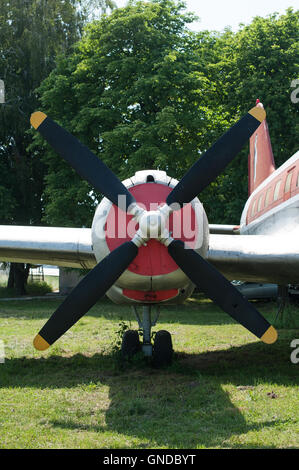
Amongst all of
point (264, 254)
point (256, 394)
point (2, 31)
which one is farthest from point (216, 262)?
point (2, 31)

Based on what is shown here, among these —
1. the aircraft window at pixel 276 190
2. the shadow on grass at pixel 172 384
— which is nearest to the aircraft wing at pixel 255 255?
the shadow on grass at pixel 172 384

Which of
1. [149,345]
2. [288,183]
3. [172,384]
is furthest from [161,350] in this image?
[288,183]

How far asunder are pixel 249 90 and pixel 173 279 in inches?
692

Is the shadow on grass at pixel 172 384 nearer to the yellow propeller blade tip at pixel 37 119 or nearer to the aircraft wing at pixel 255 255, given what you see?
the aircraft wing at pixel 255 255

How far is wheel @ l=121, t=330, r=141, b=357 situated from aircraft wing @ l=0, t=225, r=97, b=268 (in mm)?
1377

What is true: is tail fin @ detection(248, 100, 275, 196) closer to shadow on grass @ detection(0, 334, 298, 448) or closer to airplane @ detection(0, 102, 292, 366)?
shadow on grass @ detection(0, 334, 298, 448)

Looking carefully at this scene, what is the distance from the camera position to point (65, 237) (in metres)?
8.02

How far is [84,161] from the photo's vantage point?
22.5 feet

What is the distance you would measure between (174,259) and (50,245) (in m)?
2.57

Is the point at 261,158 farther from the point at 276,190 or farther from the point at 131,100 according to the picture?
the point at 131,100

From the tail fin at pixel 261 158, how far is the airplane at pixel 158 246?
23.1ft

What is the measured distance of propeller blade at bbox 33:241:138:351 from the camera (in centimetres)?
612

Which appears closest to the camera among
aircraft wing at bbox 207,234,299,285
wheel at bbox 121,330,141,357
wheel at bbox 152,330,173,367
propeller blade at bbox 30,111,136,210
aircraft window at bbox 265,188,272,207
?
propeller blade at bbox 30,111,136,210

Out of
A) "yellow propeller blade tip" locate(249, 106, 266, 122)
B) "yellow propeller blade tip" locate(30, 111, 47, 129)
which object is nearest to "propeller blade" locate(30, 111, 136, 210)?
"yellow propeller blade tip" locate(30, 111, 47, 129)
